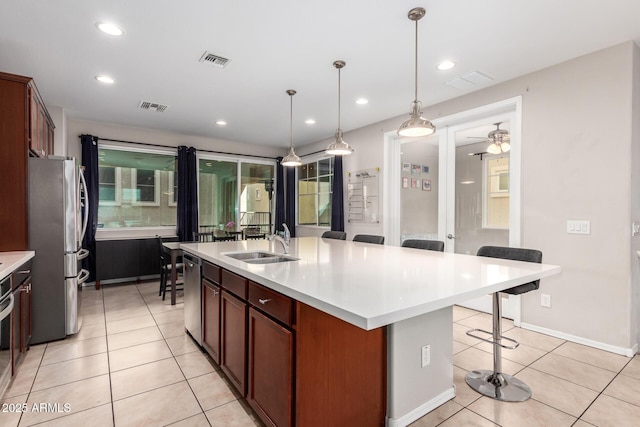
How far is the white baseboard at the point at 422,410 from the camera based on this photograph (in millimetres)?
Result: 1748

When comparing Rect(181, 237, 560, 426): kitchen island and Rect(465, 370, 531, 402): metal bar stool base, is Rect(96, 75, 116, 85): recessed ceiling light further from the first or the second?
Rect(465, 370, 531, 402): metal bar stool base

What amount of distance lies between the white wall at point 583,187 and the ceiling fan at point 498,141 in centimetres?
29

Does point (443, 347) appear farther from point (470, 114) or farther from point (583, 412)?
point (470, 114)

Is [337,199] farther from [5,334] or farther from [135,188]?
[5,334]

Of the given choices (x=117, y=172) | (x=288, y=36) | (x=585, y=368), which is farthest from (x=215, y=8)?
(x=117, y=172)

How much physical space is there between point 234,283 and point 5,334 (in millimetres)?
1644

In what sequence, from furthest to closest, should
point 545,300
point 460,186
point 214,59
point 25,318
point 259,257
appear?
1. point 460,186
2. point 545,300
3. point 214,59
4. point 259,257
5. point 25,318

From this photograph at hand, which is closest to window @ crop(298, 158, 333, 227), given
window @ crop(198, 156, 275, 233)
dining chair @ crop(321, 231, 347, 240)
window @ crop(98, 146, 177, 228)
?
window @ crop(198, 156, 275, 233)

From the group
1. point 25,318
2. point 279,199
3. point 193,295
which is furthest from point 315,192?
point 25,318

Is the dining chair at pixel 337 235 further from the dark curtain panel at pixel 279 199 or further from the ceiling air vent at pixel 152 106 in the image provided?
the ceiling air vent at pixel 152 106

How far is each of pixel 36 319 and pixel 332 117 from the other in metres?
4.22

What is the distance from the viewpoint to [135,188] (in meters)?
5.68

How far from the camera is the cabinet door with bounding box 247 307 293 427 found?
1479mm

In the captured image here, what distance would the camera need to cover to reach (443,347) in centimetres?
196
